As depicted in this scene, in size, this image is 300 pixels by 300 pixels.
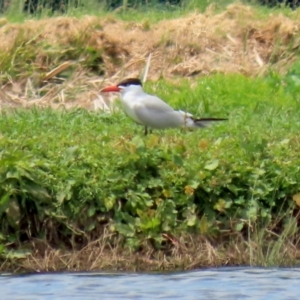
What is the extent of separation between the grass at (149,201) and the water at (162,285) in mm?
176

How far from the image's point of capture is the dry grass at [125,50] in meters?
12.5

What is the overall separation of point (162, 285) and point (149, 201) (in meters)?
0.86

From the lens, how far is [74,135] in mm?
9383

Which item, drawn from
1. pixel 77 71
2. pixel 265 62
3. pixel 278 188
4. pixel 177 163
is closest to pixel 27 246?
pixel 177 163

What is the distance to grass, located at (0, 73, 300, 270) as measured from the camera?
8.15 metres

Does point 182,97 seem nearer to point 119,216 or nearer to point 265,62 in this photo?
point 265,62

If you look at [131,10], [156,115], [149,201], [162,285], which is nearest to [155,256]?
[149,201]

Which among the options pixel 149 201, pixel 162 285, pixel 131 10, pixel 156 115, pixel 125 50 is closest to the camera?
pixel 162 285

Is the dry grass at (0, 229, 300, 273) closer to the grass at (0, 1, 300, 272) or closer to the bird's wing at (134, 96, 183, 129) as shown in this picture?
the grass at (0, 1, 300, 272)

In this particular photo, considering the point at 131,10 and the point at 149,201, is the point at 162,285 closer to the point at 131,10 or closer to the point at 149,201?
the point at 149,201

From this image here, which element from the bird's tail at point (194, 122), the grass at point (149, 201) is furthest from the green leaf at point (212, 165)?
the bird's tail at point (194, 122)

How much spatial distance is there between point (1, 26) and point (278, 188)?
583 cm

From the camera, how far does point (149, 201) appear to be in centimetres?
831

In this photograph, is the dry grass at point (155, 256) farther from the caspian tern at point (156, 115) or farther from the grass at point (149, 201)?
the caspian tern at point (156, 115)
